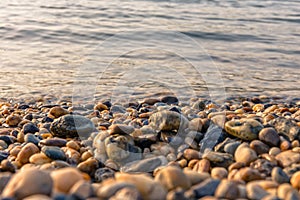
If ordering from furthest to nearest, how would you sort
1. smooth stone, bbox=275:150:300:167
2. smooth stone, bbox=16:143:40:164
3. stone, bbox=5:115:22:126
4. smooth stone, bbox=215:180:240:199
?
stone, bbox=5:115:22:126, smooth stone, bbox=16:143:40:164, smooth stone, bbox=275:150:300:167, smooth stone, bbox=215:180:240:199

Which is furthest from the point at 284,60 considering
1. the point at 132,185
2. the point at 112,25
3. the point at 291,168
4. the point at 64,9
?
Result: the point at 64,9

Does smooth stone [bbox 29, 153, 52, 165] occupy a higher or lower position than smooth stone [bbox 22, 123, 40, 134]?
higher

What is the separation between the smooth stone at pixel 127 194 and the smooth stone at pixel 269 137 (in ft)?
5.35

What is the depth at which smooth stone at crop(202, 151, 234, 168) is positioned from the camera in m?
2.71

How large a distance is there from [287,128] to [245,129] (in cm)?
36

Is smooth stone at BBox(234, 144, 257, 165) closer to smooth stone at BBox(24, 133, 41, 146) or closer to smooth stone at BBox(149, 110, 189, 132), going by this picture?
smooth stone at BBox(149, 110, 189, 132)

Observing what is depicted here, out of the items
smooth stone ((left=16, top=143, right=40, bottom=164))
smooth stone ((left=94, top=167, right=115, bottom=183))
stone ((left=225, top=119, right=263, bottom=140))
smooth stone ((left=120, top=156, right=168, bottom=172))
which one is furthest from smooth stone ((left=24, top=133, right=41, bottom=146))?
stone ((left=225, top=119, right=263, bottom=140))

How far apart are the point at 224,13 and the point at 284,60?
530 centimetres

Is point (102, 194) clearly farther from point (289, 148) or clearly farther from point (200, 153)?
point (289, 148)

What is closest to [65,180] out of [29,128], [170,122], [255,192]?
[255,192]

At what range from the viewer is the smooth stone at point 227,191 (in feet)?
5.67

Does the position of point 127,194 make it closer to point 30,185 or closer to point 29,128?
point 30,185

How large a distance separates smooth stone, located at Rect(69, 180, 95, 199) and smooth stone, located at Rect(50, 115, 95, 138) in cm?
189

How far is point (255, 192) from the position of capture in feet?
5.94
